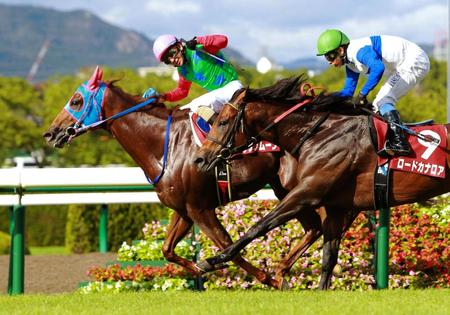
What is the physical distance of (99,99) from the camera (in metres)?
7.35

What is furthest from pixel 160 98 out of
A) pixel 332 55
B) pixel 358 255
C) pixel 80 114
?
pixel 358 255

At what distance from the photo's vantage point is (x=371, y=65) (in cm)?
625

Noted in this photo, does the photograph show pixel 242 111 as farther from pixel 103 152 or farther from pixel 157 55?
pixel 103 152

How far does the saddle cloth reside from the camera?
6.29 meters

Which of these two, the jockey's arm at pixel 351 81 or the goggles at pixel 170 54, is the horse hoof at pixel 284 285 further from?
the goggles at pixel 170 54

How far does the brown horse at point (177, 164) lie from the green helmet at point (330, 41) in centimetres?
86

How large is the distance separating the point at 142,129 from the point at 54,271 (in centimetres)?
335

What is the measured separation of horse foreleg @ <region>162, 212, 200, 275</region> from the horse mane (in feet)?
3.94

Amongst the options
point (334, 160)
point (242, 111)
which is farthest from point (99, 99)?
point (334, 160)

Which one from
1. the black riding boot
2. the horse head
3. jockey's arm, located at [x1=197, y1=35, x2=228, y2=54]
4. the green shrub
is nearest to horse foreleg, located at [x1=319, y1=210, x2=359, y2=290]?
the black riding boot

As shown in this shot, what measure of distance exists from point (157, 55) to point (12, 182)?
5.36 ft

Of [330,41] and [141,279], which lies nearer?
[330,41]

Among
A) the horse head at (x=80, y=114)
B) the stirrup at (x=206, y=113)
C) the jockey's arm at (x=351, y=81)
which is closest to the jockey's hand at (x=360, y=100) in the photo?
the jockey's arm at (x=351, y=81)

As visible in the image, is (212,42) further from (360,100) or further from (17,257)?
(17,257)
